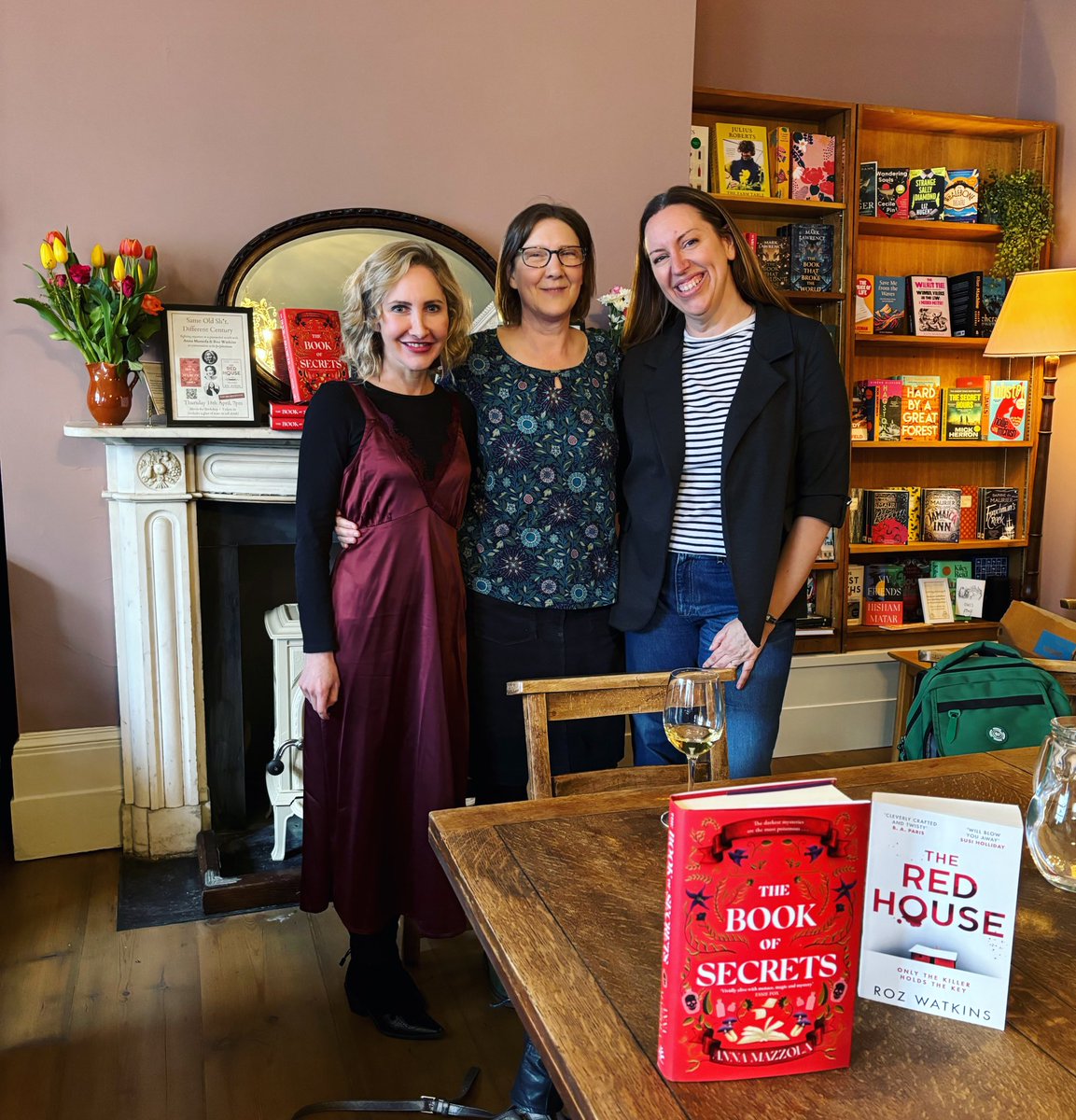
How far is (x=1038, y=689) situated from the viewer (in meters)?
2.40

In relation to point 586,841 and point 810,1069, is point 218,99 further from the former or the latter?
point 810,1069

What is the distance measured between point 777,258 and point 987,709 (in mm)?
2020

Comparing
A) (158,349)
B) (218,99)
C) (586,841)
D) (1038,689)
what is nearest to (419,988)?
(586,841)

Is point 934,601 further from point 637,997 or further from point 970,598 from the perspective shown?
point 637,997

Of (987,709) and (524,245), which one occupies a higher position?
(524,245)

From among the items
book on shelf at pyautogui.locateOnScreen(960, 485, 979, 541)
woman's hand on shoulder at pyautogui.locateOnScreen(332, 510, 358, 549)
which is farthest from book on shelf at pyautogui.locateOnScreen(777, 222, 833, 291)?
woman's hand on shoulder at pyautogui.locateOnScreen(332, 510, 358, 549)

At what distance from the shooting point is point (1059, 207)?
3.97 m

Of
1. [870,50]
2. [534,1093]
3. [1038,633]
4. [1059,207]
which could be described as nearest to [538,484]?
[534,1093]

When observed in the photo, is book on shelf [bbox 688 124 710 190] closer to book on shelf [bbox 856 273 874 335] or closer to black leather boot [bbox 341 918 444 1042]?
book on shelf [bbox 856 273 874 335]

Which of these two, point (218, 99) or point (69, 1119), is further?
point (218, 99)

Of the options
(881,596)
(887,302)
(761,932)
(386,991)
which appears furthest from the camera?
(881,596)

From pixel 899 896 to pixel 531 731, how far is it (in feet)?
A: 2.39

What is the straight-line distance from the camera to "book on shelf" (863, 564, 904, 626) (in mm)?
4066

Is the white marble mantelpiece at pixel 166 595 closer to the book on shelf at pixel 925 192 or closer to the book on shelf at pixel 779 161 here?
the book on shelf at pixel 779 161
